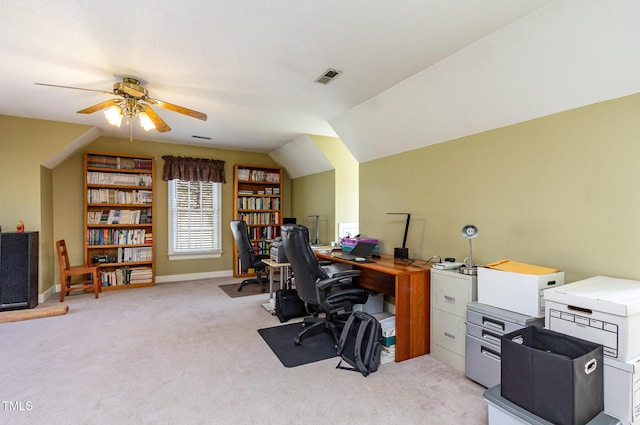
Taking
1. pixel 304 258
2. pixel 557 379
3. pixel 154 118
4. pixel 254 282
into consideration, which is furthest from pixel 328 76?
pixel 254 282

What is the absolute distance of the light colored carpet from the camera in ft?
6.47

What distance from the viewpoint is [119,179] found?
206 inches

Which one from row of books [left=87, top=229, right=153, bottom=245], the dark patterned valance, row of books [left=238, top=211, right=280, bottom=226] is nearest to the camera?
row of books [left=87, top=229, right=153, bottom=245]

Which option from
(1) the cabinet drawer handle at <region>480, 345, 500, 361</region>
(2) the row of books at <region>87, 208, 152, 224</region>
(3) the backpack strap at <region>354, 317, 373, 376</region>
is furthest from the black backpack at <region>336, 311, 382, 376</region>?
(2) the row of books at <region>87, 208, 152, 224</region>

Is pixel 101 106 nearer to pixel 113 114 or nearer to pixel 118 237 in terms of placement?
pixel 113 114

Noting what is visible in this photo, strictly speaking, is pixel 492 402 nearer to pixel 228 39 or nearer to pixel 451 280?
pixel 451 280

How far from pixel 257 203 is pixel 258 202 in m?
0.03

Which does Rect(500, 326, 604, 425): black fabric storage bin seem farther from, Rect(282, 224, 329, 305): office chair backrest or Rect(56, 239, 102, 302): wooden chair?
Rect(56, 239, 102, 302): wooden chair

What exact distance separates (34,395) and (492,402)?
2.92 metres

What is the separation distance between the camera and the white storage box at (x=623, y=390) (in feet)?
5.10

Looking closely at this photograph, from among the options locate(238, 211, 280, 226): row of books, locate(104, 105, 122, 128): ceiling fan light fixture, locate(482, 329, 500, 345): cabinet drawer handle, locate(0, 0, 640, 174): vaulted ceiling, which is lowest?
locate(482, 329, 500, 345): cabinet drawer handle

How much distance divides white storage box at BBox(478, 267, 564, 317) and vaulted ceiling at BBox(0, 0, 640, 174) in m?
1.21

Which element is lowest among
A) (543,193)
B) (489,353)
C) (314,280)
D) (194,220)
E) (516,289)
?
(489,353)

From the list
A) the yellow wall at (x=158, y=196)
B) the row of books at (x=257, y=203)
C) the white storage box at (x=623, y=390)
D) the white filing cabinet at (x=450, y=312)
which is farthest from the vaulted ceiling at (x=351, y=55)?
the row of books at (x=257, y=203)
